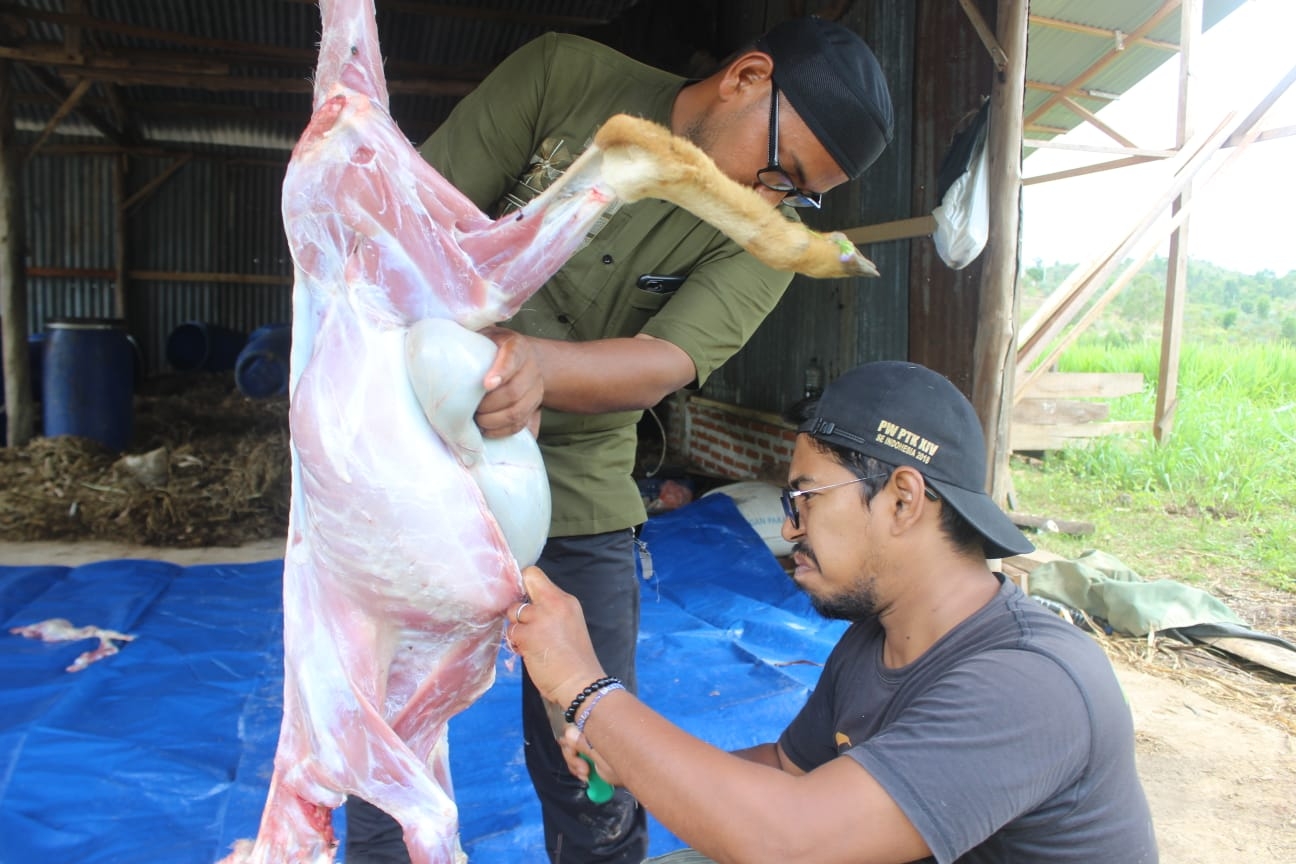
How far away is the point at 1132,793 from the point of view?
4.26 feet

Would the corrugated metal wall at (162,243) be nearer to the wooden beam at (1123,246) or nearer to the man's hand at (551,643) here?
the wooden beam at (1123,246)

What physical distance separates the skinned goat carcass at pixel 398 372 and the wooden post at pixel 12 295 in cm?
758

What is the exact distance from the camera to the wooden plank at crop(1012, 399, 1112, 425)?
24.9ft

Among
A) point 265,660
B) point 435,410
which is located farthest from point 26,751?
point 435,410

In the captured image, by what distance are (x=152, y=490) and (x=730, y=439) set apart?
14.2 ft

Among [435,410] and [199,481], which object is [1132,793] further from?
[199,481]

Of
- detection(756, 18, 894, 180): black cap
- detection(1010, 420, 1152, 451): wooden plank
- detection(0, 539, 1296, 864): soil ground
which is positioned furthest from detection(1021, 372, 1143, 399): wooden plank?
detection(756, 18, 894, 180): black cap

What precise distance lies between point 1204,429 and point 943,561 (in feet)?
23.3

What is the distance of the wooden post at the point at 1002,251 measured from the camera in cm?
388

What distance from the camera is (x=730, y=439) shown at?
24.2ft

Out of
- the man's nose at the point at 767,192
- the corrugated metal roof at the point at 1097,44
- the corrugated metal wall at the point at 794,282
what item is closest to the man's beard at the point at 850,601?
the man's nose at the point at 767,192

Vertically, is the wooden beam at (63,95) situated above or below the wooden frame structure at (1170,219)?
above

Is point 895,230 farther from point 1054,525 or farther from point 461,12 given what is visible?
point 461,12

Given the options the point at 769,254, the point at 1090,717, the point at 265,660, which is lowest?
the point at 265,660
